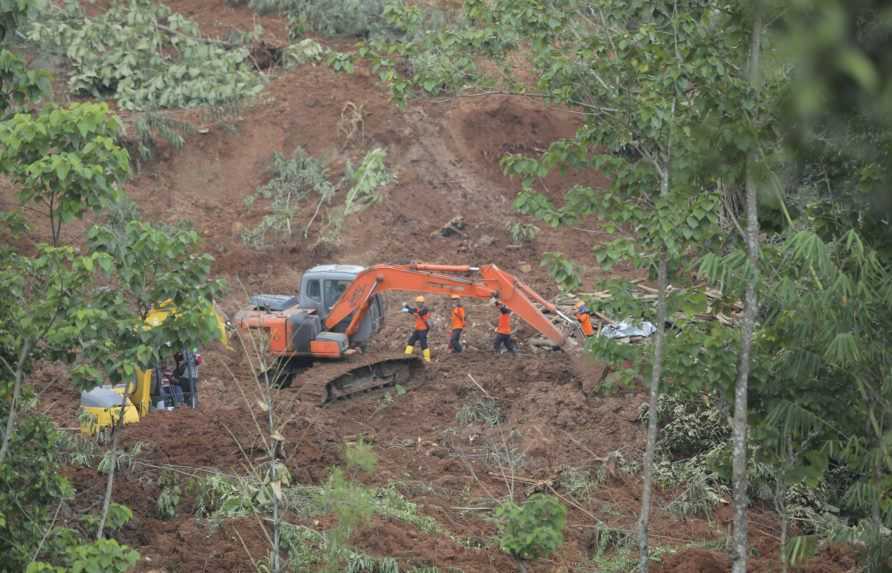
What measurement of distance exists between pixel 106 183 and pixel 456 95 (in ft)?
16.4

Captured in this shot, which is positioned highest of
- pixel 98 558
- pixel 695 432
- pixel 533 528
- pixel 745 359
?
pixel 745 359

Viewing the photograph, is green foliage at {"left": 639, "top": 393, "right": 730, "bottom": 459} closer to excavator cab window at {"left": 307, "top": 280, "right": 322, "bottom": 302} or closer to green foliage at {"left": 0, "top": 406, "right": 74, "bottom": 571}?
excavator cab window at {"left": 307, "top": 280, "right": 322, "bottom": 302}

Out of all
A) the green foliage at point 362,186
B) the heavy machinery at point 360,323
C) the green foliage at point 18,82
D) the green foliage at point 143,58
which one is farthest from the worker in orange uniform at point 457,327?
the green foliage at point 18,82

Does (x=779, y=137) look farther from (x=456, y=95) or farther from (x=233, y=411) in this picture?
(x=233, y=411)

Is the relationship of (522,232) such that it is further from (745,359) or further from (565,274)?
(745,359)

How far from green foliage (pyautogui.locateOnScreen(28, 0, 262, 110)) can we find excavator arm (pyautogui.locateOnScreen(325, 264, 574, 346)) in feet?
41.3

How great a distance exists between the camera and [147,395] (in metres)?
17.0

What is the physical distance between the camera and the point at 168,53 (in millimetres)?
32719

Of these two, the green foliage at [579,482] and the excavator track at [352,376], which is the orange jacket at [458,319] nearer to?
the excavator track at [352,376]

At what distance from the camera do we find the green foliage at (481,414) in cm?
1866

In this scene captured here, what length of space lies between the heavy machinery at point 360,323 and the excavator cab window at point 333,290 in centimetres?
38

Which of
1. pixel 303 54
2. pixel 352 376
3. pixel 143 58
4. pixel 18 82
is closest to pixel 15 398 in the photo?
pixel 18 82

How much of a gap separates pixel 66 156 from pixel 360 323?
43.0ft

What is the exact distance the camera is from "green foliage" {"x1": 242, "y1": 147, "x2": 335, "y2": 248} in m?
28.3
